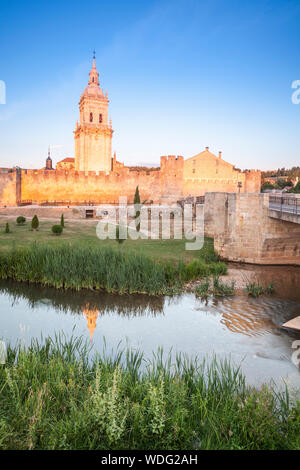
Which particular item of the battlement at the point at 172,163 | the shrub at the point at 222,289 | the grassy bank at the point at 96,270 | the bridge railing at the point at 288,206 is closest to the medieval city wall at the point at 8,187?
the battlement at the point at 172,163

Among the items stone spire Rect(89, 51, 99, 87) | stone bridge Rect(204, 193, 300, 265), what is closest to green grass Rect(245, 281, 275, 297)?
stone bridge Rect(204, 193, 300, 265)

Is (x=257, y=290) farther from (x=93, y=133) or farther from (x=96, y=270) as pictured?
Answer: (x=93, y=133)

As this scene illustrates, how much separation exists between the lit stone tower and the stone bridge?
32963mm

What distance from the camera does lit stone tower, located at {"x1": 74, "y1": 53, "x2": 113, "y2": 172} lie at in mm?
43438

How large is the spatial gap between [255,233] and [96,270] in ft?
19.3

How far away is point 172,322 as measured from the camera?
7.40 meters

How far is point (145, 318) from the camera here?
25.2 ft

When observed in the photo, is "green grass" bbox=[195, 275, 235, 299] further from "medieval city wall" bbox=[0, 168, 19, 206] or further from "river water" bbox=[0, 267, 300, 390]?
"medieval city wall" bbox=[0, 168, 19, 206]

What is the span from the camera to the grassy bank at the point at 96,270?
30.3 ft

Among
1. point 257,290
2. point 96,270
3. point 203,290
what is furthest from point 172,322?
point 96,270

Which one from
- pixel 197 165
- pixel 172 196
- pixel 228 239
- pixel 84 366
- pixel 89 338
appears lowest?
pixel 89 338

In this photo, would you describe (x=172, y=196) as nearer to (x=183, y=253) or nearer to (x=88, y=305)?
(x=183, y=253)

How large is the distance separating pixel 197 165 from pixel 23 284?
97.7ft
